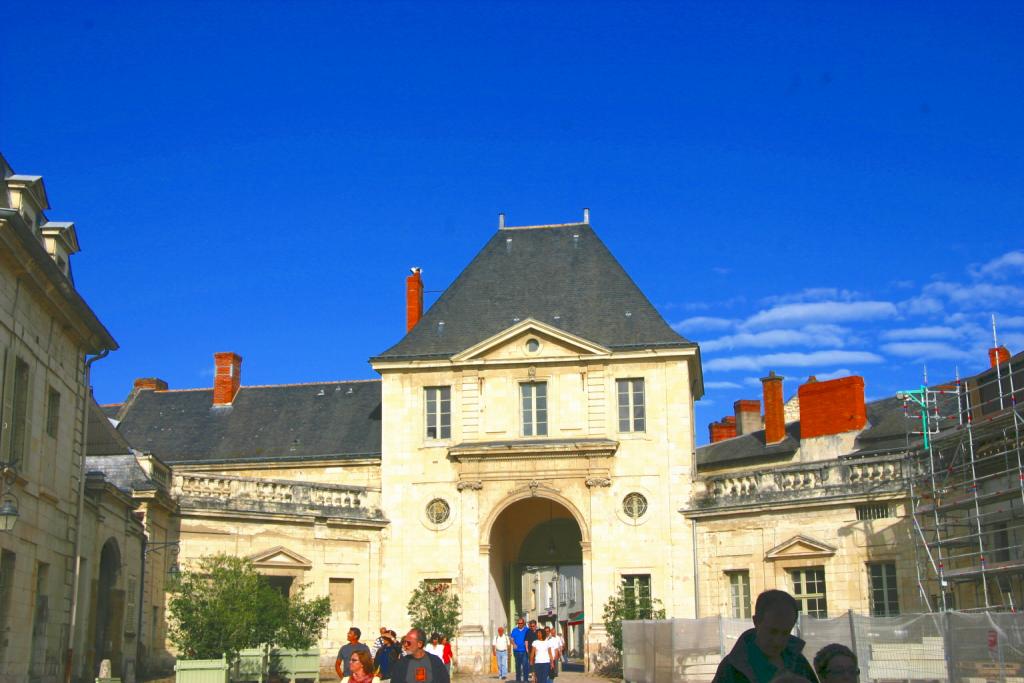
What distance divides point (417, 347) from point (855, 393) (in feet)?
A: 43.5

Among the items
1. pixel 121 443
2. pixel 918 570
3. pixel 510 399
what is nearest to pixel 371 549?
pixel 510 399

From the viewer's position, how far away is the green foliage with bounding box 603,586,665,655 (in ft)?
86.8

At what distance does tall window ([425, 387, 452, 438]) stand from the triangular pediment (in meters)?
4.18

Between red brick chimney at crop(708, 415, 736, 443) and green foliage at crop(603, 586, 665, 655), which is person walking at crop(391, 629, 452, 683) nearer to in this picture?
green foliage at crop(603, 586, 665, 655)

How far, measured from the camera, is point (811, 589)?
2644 centimetres

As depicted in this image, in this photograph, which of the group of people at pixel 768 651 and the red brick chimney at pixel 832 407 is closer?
the group of people at pixel 768 651

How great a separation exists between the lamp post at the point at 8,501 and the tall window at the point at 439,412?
49.1 ft

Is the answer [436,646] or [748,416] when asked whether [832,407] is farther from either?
[436,646]

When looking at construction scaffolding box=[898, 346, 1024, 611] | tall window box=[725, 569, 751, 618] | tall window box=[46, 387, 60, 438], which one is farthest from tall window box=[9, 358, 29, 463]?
tall window box=[725, 569, 751, 618]

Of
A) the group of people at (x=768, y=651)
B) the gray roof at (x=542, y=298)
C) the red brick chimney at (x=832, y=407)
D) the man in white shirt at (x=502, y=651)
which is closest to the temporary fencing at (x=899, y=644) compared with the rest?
the man in white shirt at (x=502, y=651)

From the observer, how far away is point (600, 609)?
28.0 m

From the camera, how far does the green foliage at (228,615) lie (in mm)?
20281

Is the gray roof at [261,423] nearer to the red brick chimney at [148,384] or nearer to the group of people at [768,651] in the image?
the red brick chimney at [148,384]

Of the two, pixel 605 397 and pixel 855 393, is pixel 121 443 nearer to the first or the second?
pixel 605 397
